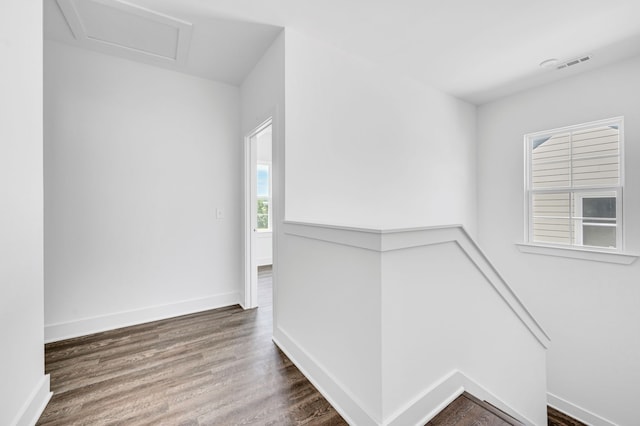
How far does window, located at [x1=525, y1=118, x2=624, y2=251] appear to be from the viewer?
9.12 ft

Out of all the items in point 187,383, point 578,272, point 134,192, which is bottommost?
point 187,383

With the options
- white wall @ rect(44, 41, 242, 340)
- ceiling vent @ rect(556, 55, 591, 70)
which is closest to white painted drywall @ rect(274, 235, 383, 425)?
white wall @ rect(44, 41, 242, 340)

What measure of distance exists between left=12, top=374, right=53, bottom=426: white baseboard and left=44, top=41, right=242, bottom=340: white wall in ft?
3.25

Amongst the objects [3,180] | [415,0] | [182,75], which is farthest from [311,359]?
[182,75]

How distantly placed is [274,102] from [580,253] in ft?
11.8

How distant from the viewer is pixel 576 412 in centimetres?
286

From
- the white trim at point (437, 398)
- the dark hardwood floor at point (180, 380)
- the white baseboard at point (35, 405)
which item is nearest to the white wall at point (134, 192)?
the dark hardwood floor at point (180, 380)

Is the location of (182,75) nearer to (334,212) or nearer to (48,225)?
(48,225)

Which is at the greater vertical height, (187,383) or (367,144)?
(367,144)

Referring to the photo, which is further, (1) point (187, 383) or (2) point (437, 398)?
(1) point (187, 383)

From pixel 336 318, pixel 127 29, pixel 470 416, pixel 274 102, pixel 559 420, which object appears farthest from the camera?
pixel 559 420

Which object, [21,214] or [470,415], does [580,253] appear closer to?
[470,415]

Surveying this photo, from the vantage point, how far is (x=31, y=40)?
4.64 feet

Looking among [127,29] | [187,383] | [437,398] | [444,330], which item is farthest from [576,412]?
[127,29]
